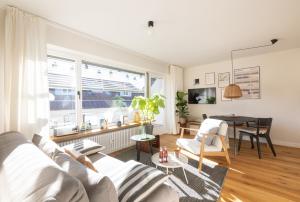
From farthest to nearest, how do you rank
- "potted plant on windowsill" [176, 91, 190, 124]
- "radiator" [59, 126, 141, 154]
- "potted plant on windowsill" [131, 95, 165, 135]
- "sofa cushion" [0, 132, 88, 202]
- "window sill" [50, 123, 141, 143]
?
"potted plant on windowsill" [176, 91, 190, 124] < "potted plant on windowsill" [131, 95, 165, 135] < "radiator" [59, 126, 141, 154] < "window sill" [50, 123, 141, 143] < "sofa cushion" [0, 132, 88, 202]

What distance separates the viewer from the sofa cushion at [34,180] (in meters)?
0.73

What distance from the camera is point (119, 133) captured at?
351 cm

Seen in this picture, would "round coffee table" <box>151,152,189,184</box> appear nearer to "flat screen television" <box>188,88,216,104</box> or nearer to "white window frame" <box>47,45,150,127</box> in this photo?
"white window frame" <box>47,45,150,127</box>

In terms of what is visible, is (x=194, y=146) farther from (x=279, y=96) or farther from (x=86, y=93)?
(x=279, y=96)

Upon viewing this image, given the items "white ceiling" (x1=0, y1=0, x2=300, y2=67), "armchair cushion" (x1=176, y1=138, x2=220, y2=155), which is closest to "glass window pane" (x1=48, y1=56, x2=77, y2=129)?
"white ceiling" (x1=0, y1=0, x2=300, y2=67)

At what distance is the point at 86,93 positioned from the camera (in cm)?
327

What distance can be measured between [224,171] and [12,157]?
2745 millimetres

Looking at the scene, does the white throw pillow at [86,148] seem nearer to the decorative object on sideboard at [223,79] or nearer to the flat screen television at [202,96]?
the flat screen television at [202,96]

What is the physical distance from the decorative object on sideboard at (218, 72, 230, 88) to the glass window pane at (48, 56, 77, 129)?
13.1 ft

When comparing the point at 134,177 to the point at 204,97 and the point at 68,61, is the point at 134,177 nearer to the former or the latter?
the point at 68,61

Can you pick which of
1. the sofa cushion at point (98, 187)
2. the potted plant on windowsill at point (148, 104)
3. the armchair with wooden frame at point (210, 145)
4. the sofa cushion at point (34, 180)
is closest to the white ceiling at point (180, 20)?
the potted plant on windowsill at point (148, 104)

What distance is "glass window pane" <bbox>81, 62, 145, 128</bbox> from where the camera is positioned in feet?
10.8

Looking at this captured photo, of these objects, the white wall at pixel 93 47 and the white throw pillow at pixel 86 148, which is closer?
the white throw pillow at pixel 86 148

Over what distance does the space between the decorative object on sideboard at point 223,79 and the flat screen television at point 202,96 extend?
256 mm
